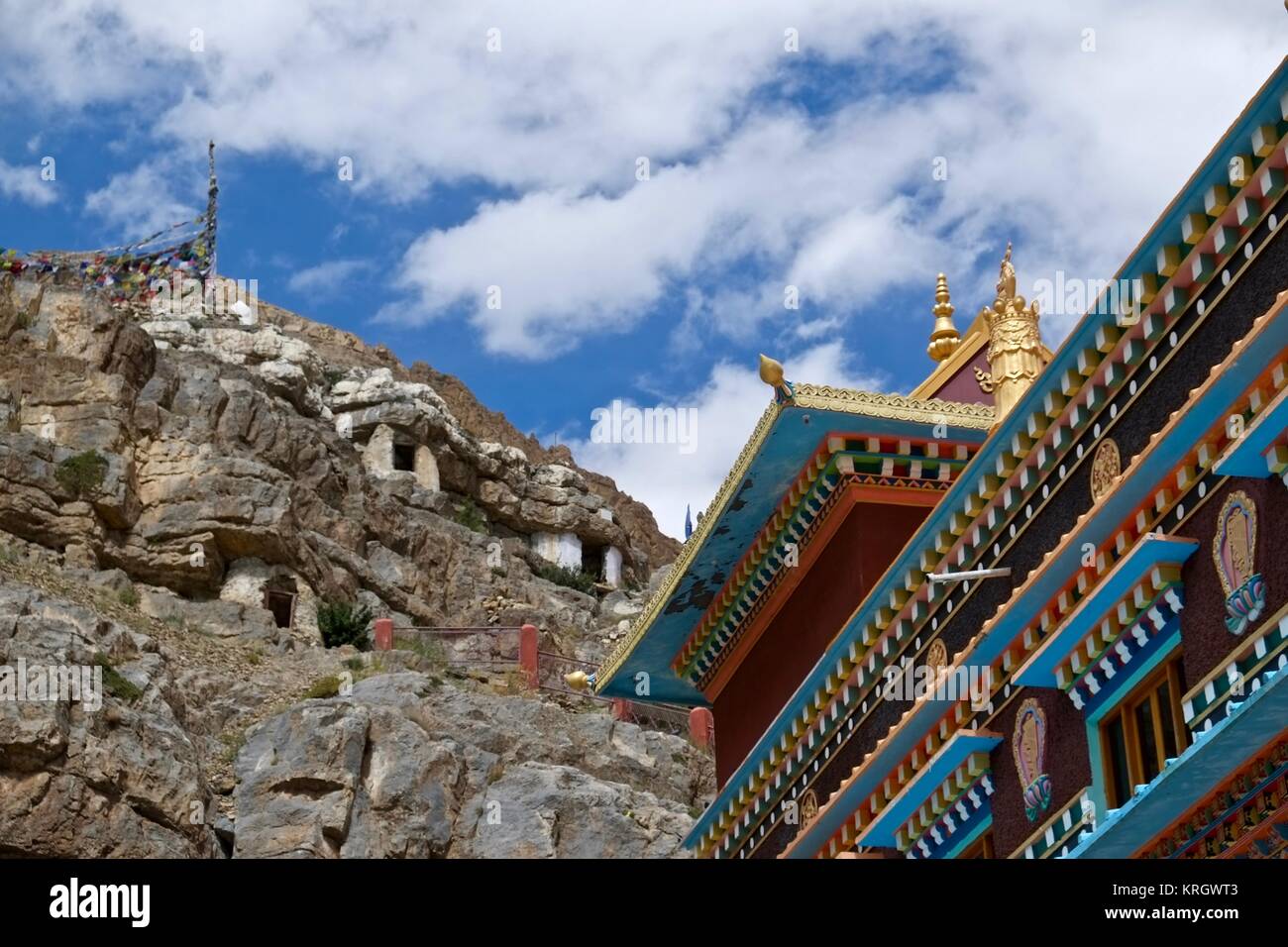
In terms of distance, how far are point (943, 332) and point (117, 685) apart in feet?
67.5

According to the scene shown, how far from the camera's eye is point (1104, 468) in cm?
1694

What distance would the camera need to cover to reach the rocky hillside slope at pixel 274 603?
40.6 meters

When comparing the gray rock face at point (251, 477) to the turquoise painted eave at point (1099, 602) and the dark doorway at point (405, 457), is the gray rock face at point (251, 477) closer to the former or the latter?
the dark doorway at point (405, 457)

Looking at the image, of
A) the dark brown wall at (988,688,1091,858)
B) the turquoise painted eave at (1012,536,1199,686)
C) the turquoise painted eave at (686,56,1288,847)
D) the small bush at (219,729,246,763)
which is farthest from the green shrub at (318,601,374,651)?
the turquoise painted eave at (1012,536,1199,686)

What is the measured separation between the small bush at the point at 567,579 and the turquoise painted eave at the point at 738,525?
124ft

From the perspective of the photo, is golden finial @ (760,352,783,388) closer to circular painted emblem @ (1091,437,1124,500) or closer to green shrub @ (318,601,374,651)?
circular painted emblem @ (1091,437,1124,500)

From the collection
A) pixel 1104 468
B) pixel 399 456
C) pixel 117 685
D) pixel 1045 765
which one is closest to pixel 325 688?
pixel 117 685

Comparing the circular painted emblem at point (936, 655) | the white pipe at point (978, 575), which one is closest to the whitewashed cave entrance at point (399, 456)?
the circular painted emblem at point (936, 655)

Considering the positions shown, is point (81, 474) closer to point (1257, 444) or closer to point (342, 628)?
point (342, 628)

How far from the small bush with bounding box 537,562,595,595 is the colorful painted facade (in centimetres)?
4128

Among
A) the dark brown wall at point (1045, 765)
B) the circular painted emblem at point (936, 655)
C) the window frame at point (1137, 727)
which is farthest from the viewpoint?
the circular painted emblem at point (936, 655)

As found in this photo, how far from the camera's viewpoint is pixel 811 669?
2319 centimetres

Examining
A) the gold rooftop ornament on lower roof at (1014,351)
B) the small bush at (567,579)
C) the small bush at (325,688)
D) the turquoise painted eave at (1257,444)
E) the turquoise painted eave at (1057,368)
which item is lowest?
the turquoise painted eave at (1257,444)
